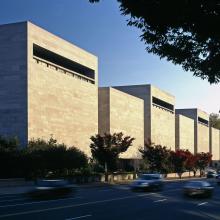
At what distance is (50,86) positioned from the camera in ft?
206

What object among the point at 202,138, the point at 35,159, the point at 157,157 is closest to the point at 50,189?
the point at 35,159

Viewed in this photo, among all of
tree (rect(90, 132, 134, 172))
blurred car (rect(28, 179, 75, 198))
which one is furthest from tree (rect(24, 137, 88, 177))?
blurred car (rect(28, 179, 75, 198))

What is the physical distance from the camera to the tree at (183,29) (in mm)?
8945

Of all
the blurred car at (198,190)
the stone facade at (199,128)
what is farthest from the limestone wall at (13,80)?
the stone facade at (199,128)

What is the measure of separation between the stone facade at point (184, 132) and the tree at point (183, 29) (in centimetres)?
11489

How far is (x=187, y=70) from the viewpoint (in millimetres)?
11008

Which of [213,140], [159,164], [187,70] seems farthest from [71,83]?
[213,140]

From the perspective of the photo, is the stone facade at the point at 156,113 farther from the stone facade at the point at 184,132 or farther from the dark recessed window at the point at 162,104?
the stone facade at the point at 184,132

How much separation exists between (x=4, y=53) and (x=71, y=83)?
12545 mm

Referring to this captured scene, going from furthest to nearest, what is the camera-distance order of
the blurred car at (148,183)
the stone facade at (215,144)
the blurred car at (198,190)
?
the stone facade at (215,144) → the blurred car at (148,183) → the blurred car at (198,190)

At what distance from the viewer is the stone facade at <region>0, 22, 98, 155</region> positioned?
57.3 metres

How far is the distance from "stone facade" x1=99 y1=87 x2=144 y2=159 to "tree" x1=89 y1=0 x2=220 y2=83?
70.9 m

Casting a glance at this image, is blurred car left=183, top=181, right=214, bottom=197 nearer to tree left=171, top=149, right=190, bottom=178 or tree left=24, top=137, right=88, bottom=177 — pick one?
tree left=24, top=137, right=88, bottom=177

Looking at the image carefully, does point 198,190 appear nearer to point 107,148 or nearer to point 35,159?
point 35,159
